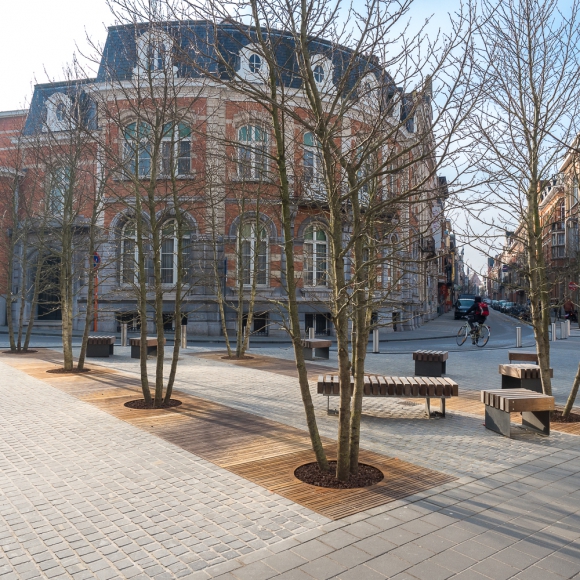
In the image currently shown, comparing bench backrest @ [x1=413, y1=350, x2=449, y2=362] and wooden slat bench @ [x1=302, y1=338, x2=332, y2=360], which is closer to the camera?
bench backrest @ [x1=413, y1=350, x2=449, y2=362]

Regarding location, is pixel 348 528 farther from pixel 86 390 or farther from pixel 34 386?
pixel 34 386

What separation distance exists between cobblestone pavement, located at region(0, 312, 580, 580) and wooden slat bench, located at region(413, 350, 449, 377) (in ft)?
17.1

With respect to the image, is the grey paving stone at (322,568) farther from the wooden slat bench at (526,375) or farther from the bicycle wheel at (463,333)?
the bicycle wheel at (463,333)

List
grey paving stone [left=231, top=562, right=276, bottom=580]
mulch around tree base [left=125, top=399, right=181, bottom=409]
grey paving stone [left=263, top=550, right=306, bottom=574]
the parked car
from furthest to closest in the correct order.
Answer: the parked car → mulch around tree base [left=125, top=399, right=181, bottom=409] → grey paving stone [left=263, top=550, right=306, bottom=574] → grey paving stone [left=231, top=562, right=276, bottom=580]

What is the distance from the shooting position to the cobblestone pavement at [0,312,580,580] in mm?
3695

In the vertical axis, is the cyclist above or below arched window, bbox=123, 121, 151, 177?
below

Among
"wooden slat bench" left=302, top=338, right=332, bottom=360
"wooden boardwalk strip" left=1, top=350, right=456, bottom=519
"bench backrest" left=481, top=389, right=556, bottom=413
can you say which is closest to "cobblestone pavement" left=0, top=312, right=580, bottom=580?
"wooden boardwalk strip" left=1, top=350, right=456, bottom=519

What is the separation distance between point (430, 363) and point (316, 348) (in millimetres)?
4292

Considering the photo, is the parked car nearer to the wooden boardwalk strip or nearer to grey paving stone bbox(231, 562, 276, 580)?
the wooden boardwalk strip

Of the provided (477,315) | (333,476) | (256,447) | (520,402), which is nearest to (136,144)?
(256,447)

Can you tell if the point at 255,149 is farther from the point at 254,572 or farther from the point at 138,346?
the point at 138,346

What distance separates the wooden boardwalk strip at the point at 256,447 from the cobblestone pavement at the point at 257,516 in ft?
0.61

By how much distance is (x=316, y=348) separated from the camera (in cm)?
1642

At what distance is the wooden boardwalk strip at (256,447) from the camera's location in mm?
5027
